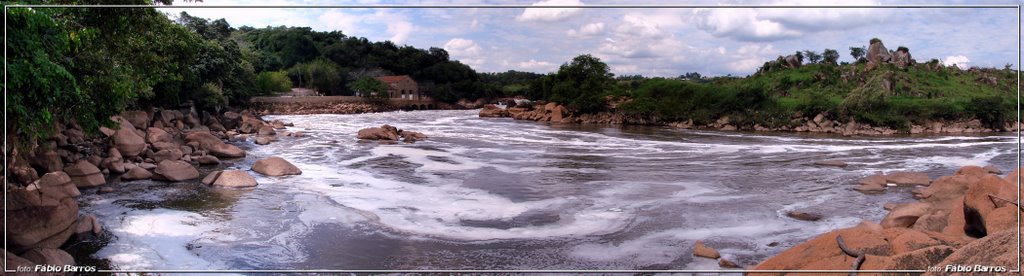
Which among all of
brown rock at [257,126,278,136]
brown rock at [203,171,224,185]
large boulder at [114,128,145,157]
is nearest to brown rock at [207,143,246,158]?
large boulder at [114,128,145,157]

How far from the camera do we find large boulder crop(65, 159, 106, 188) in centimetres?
959

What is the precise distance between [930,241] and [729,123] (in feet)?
83.4

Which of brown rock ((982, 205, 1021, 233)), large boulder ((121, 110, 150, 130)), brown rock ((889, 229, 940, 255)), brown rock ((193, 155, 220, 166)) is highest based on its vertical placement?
large boulder ((121, 110, 150, 130))

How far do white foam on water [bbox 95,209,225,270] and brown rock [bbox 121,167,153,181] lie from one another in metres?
2.96

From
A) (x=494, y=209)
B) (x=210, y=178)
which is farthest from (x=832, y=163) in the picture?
(x=210, y=178)

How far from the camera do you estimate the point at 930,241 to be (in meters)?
4.39

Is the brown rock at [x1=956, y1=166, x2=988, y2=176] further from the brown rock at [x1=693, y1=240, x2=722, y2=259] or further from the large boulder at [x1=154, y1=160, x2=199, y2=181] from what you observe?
the large boulder at [x1=154, y1=160, x2=199, y2=181]

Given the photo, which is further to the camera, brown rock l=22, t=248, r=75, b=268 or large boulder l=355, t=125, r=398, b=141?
large boulder l=355, t=125, r=398, b=141

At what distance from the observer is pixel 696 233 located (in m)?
7.16

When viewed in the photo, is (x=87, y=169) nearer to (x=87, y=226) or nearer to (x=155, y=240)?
(x=87, y=226)

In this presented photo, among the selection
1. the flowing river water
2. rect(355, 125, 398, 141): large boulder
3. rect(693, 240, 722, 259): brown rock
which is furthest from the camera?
rect(355, 125, 398, 141): large boulder

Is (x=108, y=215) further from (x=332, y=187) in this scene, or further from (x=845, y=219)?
(x=845, y=219)

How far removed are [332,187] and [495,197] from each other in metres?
2.63

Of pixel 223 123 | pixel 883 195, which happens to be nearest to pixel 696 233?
pixel 883 195
